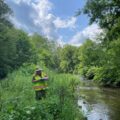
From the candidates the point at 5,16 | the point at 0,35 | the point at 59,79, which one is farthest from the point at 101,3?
the point at 5,16

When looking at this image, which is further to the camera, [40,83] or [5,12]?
[5,12]

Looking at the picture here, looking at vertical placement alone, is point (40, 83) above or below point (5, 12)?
below

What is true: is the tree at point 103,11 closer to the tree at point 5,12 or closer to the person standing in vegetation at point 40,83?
the person standing in vegetation at point 40,83

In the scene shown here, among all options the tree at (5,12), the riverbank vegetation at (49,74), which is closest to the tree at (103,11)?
the riverbank vegetation at (49,74)

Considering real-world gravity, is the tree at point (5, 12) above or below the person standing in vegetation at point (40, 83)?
above

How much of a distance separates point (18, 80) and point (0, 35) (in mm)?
19367

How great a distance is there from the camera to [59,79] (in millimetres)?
17672

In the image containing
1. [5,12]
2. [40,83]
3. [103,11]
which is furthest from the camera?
[5,12]

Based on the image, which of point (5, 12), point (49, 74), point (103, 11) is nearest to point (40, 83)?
point (49, 74)

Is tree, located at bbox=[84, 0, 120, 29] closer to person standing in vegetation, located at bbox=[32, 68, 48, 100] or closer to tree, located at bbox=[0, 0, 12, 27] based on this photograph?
person standing in vegetation, located at bbox=[32, 68, 48, 100]

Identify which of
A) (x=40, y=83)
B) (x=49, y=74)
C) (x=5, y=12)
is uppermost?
(x=5, y=12)

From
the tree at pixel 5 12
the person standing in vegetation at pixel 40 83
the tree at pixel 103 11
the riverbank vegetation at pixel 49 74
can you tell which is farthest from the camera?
the tree at pixel 5 12

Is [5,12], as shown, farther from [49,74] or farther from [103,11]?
[49,74]

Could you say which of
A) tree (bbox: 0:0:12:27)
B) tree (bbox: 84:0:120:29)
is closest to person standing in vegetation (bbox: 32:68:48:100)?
tree (bbox: 84:0:120:29)
